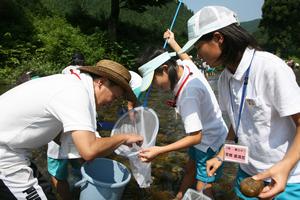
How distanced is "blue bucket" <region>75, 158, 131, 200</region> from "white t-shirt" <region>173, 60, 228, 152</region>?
0.74m

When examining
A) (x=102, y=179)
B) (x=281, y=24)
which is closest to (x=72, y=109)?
(x=102, y=179)

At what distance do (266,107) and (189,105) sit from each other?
892 mm

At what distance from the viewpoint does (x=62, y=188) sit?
3795 mm

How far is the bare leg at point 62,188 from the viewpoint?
3.78 metres

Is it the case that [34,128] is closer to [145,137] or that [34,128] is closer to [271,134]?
[145,137]

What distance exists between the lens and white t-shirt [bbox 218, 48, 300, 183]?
72.8 inches

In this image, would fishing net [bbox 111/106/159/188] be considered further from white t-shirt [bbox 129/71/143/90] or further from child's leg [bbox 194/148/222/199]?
white t-shirt [bbox 129/71/143/90]

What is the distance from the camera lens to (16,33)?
571 inches

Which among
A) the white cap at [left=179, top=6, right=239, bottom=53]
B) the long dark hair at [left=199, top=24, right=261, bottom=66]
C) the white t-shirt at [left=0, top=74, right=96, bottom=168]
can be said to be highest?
the white cap at [left=179, top=6, right=239, bottom=53]

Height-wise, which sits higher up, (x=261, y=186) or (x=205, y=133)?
(x=261, y=186)

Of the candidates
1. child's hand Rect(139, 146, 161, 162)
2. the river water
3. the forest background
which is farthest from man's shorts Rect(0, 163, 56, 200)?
the forest background

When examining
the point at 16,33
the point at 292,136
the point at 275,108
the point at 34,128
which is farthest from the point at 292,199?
the point at 16,33

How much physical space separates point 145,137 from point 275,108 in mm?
1389

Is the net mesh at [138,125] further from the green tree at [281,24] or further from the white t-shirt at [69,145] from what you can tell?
the green tree at [281,24]
